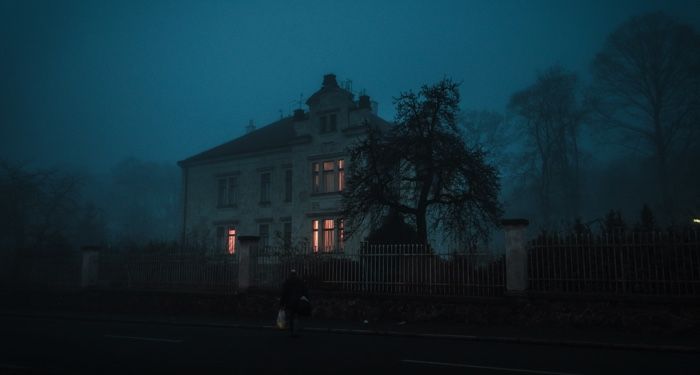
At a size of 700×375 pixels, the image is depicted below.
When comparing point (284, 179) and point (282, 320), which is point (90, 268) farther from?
point (284, 179)

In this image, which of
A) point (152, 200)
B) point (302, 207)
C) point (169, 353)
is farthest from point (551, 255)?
point (152, 200)

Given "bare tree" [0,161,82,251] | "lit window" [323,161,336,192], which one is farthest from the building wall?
"bare tree" [0,161,82,251]

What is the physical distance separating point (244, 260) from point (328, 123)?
17.0 meters

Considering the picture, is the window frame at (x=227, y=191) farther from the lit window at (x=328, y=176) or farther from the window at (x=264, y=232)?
the lit window at (x=328, y=176)

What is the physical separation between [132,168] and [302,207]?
1964 inches

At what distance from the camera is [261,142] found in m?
40.6

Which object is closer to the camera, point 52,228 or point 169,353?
point 169,353

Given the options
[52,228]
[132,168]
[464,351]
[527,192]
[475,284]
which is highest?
[132,168]

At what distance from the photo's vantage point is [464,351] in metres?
11.3

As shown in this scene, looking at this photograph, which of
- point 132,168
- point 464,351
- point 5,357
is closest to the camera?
point 5,357

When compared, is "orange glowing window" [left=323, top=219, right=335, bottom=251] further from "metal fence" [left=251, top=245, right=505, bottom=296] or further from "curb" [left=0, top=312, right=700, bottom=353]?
"curb" [left=0, top=312, right=700, bottom=353]

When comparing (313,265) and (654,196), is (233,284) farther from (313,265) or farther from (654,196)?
(654,196)

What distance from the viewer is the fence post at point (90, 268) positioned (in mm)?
23688

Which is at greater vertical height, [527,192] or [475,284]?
Answer: [527,192]
